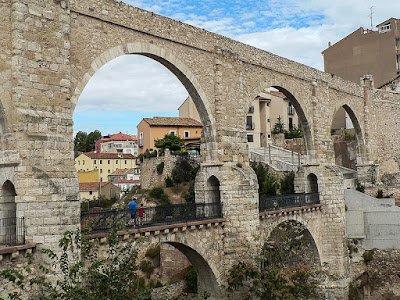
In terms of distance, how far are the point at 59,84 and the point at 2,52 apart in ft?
4.35

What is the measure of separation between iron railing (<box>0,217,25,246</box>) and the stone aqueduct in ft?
0.51

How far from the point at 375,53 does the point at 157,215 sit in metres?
30.9

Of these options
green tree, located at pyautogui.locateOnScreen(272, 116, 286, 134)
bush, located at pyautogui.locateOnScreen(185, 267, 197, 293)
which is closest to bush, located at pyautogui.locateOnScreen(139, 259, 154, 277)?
bush, located at pyautogui.locateOnScreen(185, 267, 197, 293)

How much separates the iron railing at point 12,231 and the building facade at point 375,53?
32907mm

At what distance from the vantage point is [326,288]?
17.8 metres

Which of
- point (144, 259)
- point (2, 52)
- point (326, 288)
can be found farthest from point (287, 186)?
point (2, 52)

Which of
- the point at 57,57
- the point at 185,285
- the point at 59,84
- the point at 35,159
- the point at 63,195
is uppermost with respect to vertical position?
the point at 57,57

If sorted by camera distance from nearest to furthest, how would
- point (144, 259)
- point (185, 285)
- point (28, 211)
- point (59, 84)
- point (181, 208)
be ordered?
point (28, 211) → point (59, 84) → point (181, 208) → point (185, 285) → point (144, 259)

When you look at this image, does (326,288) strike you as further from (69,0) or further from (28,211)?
(69,0)

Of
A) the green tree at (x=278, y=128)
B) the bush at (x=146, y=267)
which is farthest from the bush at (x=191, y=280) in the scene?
the green tree at (x=278, y=128)

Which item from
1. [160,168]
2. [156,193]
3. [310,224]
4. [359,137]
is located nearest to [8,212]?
[310,224]

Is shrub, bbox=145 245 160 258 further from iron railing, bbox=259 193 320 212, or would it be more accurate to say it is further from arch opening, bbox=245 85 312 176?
arch opening, bbox=245 85 312 176

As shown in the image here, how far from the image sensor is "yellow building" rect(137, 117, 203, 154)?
37.2 metres

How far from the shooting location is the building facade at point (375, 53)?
3522 cm
